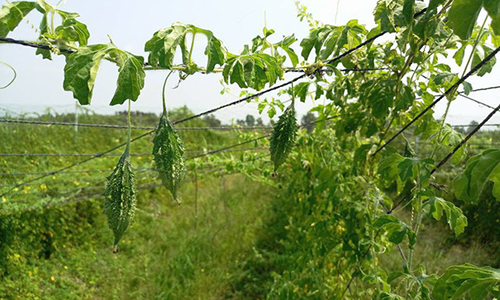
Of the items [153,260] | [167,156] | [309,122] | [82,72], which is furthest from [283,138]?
[153,260]

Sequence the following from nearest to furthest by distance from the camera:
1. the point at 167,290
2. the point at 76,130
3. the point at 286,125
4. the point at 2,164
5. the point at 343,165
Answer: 1. the point at 286,125
2. the point at 343,165
3. the point at 167,290
4. the point at 2,164
5. the point at 76,130

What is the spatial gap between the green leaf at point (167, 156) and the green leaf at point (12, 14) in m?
0.49

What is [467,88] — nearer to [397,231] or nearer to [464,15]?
[397,231]

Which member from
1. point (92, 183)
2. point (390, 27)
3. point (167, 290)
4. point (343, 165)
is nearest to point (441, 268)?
point (343, 165)

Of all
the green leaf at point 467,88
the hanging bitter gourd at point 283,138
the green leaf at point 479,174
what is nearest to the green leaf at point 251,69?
the hanging bitter gourd at point 283,138

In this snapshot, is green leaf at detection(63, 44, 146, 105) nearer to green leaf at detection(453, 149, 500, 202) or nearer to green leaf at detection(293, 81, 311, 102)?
green leaf at detection(453, 149, 500, 202)

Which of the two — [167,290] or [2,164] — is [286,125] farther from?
[2,164]

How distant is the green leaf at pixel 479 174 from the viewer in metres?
0.67

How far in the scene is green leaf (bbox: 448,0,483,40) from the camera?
2.08 ft

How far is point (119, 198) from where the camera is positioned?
82 cm

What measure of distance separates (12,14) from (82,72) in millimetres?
419

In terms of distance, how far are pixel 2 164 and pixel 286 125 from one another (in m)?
5.24

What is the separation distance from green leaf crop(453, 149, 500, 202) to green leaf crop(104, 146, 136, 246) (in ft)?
2.41

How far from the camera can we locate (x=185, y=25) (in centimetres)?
82
